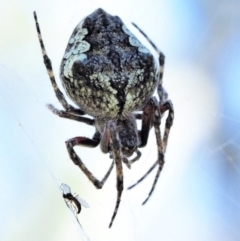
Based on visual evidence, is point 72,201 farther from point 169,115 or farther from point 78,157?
point 169,115

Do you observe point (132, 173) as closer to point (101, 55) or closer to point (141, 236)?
point (141, 236)

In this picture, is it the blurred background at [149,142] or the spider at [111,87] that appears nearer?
the spider at [111,87]

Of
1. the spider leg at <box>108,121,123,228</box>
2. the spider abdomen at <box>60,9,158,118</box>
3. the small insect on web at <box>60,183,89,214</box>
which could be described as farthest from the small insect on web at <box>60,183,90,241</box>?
the spider abdomen at <box>60,9,158,118</box>

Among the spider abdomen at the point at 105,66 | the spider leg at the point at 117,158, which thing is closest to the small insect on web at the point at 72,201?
the spider leg at the point at 117,158

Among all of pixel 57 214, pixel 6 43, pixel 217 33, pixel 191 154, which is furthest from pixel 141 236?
pixel 217 33

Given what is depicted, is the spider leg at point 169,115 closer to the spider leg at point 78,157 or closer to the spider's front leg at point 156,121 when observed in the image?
the spider's front leg at point 156,121

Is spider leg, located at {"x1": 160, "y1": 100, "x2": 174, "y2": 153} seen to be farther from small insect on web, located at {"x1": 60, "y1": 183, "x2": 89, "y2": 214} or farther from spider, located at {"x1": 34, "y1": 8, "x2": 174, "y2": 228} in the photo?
small insect on web, located at {"x1": 60, "y1": 183, "x2": 89, "y2": 214}

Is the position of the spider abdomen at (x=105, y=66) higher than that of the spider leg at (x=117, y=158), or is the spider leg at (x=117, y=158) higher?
the spider abdomen at (x=105, y=66)
